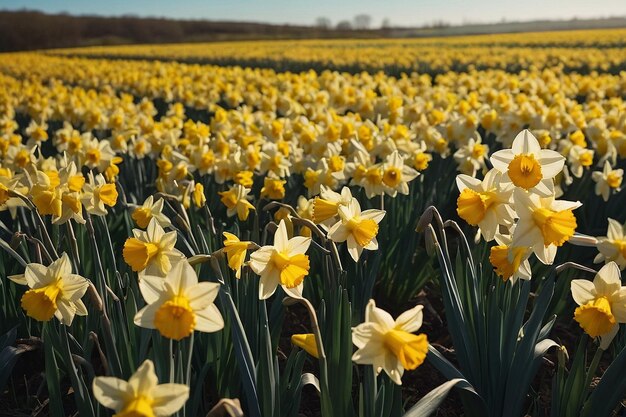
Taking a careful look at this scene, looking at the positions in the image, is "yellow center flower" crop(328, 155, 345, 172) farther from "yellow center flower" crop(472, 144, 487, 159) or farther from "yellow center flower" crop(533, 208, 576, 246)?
"yellow center flower" crop(533, 208, 576, 246)

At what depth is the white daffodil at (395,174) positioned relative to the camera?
2.72 m

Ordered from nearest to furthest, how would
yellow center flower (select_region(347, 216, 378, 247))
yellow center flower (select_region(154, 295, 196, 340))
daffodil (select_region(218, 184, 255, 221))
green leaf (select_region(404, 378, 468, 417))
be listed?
yellow center flower (select_region(154, 295, 196, 340)), green leaf (select_region(404, 378, 468, 417)), yellow center flower (select_region(347, 216, 378, 247)), daffodil (select_region(218, 184, 255, 221))

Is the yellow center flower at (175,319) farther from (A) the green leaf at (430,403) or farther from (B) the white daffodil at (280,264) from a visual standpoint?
(A) the green leaf at (430,403)

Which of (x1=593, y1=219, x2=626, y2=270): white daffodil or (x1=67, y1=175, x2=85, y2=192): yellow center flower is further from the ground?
(x1=67, y1=175, x2=85, y2=192): yellow center flower

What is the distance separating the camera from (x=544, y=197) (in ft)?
5.14

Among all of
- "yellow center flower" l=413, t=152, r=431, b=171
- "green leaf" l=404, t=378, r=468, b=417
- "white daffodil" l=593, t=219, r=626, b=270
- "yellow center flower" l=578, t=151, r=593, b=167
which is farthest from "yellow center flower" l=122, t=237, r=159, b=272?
"yellow center flower" l=578, t=151, r=593, b=167

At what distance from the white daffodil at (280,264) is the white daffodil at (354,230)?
193mm

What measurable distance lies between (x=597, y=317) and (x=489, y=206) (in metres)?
0.39

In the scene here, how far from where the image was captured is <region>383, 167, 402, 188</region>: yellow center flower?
2.71 metres

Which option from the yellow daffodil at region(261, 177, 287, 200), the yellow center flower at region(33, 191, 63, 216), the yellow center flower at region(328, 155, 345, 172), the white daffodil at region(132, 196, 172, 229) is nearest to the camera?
the yellow center flower at region(33, 191, 63, 216)

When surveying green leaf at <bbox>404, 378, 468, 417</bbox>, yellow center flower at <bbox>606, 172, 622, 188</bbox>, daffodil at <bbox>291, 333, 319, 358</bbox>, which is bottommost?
→ green leaf at <bbox>404, 378, 468, 417</bbox>

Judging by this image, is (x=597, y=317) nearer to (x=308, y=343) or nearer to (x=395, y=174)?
(x=308, y=343)

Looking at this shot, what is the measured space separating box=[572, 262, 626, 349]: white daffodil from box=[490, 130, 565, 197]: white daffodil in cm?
25

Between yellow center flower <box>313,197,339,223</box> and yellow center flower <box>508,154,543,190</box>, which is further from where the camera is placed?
yellow center flower <box>313,197,339,223</box>
